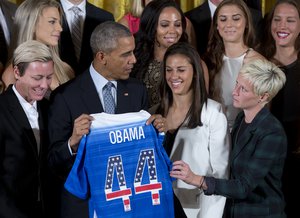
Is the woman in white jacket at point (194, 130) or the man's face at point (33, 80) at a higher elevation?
the man's face at point (33, 80)

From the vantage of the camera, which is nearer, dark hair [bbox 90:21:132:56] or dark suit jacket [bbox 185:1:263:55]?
dark hair [bbox 90:21:132:56]

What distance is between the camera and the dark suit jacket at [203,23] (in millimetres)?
5137

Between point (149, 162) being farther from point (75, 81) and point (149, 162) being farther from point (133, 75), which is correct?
point (133, 75)

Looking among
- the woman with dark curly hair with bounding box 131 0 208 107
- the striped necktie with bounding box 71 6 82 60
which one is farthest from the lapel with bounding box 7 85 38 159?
the striped necktie with bounding box 71 6 82 60

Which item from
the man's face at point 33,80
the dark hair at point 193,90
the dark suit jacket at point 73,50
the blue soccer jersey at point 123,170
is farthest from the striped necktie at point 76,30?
the blue soccer jersey at point 123,170

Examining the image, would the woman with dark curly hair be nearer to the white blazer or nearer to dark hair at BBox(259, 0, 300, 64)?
dark hair at BBox(259, 0, 300, 64)

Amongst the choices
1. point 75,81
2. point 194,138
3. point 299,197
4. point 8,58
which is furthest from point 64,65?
point 299,197

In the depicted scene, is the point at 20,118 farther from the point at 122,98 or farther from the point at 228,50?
the point at 228,50

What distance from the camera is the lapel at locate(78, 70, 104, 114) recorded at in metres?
3.57

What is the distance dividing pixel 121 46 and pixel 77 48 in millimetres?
1288

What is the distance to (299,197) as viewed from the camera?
486 centimetres

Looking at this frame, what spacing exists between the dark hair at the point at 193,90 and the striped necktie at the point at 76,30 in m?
1.11

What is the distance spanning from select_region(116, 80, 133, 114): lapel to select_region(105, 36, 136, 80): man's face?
1.9 inches

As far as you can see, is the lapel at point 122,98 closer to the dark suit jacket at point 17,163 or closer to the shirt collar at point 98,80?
the shirt collar at point 98,80
